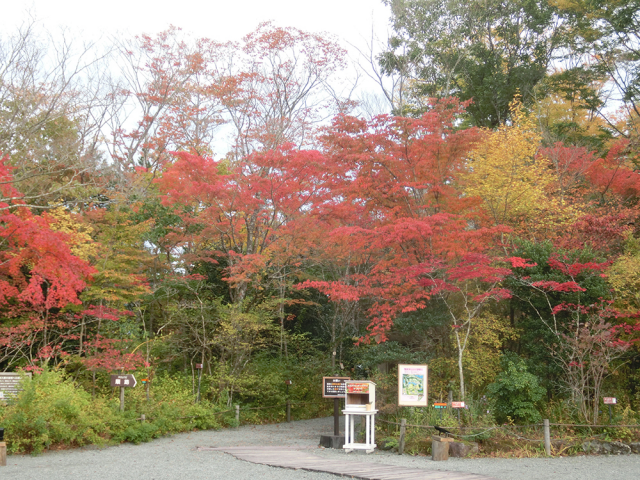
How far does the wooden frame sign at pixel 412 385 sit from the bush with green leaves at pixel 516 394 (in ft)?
4.82

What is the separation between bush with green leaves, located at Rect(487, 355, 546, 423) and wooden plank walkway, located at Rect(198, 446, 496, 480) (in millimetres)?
3224

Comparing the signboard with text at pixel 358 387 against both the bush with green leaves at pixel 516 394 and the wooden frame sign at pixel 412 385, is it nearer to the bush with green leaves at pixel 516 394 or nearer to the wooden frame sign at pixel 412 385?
the wooden frame sign at pixel 412 385

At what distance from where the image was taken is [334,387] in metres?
10.6

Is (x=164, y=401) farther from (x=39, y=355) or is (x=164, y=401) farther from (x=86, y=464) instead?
(x=86, y=464)

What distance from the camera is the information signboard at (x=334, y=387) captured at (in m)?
10.6

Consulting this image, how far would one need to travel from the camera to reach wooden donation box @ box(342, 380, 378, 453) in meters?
9.70

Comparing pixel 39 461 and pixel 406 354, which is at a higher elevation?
pixel 406 354

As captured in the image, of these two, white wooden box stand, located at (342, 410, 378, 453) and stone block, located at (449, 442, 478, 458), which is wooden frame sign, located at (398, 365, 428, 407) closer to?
white wooden box stand, located at (342, 410, 378, 453)

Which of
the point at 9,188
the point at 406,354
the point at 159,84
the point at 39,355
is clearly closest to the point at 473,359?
the point at 406,354

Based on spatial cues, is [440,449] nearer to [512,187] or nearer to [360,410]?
[360,410]

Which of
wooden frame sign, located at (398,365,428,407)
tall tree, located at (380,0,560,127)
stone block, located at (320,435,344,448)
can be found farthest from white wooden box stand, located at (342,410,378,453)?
tall tree, located at (380,0,560,127)

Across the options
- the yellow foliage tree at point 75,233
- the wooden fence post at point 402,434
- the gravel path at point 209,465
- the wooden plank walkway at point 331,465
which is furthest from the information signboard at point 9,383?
the wooden fence post at point 402,434

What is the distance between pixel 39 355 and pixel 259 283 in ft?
17.8

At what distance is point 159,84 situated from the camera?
19359mm
